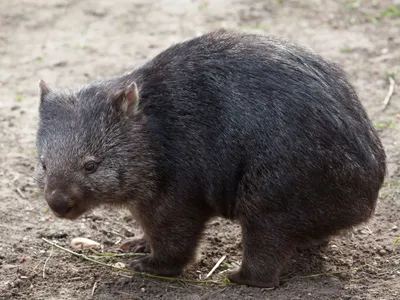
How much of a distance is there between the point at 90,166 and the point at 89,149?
116 mm

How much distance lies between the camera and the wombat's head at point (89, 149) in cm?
505

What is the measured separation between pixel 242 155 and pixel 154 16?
5537 mm

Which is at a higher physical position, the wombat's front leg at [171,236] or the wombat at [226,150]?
the wombat at [226,150]

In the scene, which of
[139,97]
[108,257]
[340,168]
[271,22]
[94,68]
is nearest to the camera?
[340,168]

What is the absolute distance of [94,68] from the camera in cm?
886

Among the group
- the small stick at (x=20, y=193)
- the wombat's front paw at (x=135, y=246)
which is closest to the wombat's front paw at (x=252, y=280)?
the wombat's front paw at (x=135, y=246)

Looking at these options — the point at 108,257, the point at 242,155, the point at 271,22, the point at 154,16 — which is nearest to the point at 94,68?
the point at 154,16

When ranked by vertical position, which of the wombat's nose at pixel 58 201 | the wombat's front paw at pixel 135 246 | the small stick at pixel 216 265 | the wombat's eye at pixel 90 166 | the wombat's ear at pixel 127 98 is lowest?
the wombat's front paw at pixel 135 246

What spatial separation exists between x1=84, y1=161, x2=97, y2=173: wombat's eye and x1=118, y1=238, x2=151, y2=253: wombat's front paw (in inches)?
44.6

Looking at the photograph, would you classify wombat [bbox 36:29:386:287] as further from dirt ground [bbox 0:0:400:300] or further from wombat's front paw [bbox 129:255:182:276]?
dirt ground [bbox 0:0:400:300]

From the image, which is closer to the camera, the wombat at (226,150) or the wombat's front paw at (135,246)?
the wombat at (226,150)

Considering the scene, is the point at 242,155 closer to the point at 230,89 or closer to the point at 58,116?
the point at 230,89

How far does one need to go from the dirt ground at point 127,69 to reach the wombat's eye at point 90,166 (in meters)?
0.94

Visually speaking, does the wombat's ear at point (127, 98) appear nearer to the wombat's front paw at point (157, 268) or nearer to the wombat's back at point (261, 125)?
the wombat's back at point (261, 125)
